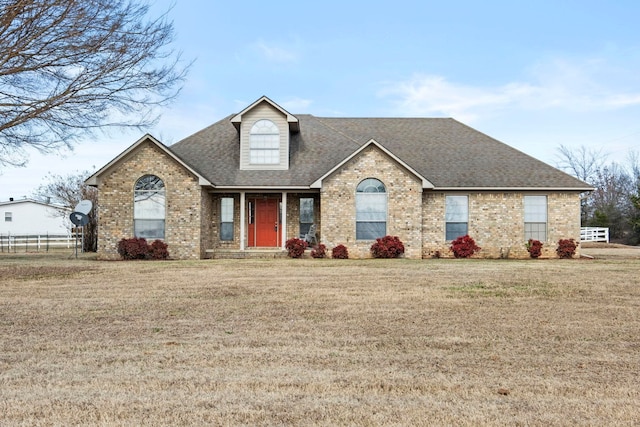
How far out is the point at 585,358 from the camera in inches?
262

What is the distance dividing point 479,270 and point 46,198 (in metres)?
46.7

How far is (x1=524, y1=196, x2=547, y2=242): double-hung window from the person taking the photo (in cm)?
2406

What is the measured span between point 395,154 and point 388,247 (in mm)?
5015

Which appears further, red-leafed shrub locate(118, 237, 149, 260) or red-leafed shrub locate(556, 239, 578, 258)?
red-leafed shrub locate(556, 239, 578, 258)

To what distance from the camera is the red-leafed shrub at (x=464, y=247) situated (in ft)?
76.9

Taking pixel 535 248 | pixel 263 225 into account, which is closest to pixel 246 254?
pixel 263 225

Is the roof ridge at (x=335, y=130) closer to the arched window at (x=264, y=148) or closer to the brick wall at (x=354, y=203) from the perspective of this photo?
the brick wall at (x=354, y=203)

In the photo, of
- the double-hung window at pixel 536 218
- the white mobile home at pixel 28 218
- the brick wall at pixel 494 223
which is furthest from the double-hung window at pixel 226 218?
the white mobile home at pixel 28 218

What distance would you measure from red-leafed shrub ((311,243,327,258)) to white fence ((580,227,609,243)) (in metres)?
27.0

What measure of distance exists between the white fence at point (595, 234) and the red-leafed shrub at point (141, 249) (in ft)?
105

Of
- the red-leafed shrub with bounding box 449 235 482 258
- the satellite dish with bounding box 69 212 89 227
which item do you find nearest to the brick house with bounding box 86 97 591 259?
the red-leafed shrub with bounding box 449 235 482 258

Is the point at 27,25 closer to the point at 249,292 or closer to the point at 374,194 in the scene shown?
the point at 249,292

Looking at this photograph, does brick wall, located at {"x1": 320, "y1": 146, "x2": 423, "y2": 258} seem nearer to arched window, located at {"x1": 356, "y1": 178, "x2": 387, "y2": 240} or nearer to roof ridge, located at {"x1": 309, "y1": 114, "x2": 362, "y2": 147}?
arched window, located at {"x1": 356, "y1": 178, "x2": 387, "y2": 240}

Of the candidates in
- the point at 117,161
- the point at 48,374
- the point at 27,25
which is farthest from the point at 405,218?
the point at 48,374
